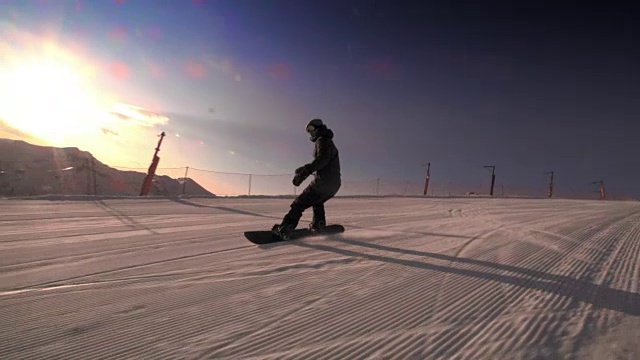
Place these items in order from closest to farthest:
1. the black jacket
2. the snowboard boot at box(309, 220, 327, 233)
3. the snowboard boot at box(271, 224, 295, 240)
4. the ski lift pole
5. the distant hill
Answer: the snowboard boot at box(271, 224, 295, 240)
the black jacket
the snowboard boot at box(309, 220, 327, 233)
the ski lift pole
the distant hill

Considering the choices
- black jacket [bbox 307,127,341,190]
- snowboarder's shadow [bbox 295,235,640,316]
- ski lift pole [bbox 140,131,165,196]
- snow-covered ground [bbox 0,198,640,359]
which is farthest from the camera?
ski lift pole [bbox 140,131,165,196]

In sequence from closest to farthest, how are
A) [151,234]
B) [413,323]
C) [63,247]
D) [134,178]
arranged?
[413,323] → [63,247] → [151,234] → [134,178]

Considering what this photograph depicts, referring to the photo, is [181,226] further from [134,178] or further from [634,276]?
[134,178]

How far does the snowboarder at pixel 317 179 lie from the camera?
5070mm

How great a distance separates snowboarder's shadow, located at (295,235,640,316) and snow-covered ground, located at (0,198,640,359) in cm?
2

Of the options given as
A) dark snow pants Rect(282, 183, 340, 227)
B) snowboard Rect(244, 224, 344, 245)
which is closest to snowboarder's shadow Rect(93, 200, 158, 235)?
→ snowboard Rect(244, 224, 344, 245)

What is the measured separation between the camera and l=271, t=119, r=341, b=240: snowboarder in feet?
16.6

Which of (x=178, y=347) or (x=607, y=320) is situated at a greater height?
(x=607, y=320)

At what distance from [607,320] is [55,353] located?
3.19 m

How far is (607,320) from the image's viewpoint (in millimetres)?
2232

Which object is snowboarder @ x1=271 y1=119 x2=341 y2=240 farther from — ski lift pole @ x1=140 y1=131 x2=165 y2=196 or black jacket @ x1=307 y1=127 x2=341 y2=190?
ski lift pole @ x1=140 y1=131 x2=165 y2=196

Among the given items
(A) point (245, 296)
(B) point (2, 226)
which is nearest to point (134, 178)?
(B) point (2, 226)

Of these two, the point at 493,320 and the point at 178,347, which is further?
the point at 493,320

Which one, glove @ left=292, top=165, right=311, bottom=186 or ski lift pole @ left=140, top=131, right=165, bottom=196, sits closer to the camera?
glove @ left=292, top=165, right=311, bottom=186
